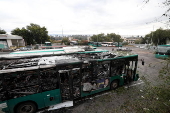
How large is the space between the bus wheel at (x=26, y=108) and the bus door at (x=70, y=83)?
5.36 ft

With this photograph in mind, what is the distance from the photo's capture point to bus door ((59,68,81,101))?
15.6ft

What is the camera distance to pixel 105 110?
4699 mm

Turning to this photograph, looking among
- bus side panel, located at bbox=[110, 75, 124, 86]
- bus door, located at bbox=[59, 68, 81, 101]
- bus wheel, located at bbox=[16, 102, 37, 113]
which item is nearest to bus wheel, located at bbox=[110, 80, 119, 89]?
bus side panel, located at bbox=[110, 75, 124, 86]

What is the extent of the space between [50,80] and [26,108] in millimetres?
2019

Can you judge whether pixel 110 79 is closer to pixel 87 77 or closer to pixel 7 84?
pixel 87 77

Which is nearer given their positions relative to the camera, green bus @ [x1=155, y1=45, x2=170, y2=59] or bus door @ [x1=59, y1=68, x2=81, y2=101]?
bus door @ [x1=59, y1=68, x2=81, y2=101]

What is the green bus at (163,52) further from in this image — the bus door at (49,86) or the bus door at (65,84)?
the bus door at (49,86)

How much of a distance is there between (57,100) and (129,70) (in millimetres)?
6058

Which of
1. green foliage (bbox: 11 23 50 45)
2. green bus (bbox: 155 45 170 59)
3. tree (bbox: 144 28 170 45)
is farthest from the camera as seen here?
green foliage (bbox: 11 23 50 45)

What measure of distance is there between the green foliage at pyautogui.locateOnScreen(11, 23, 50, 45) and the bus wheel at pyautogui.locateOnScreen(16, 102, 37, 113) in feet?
146

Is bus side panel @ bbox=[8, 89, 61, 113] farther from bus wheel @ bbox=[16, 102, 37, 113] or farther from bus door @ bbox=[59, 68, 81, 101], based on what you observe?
bus door @ bbox=[59, 68, 81, 101]

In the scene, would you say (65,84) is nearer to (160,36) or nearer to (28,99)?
(28,99)

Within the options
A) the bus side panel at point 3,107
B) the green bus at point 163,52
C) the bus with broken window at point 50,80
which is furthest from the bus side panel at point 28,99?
the green bus at point 163,52

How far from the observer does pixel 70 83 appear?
4887 mm
